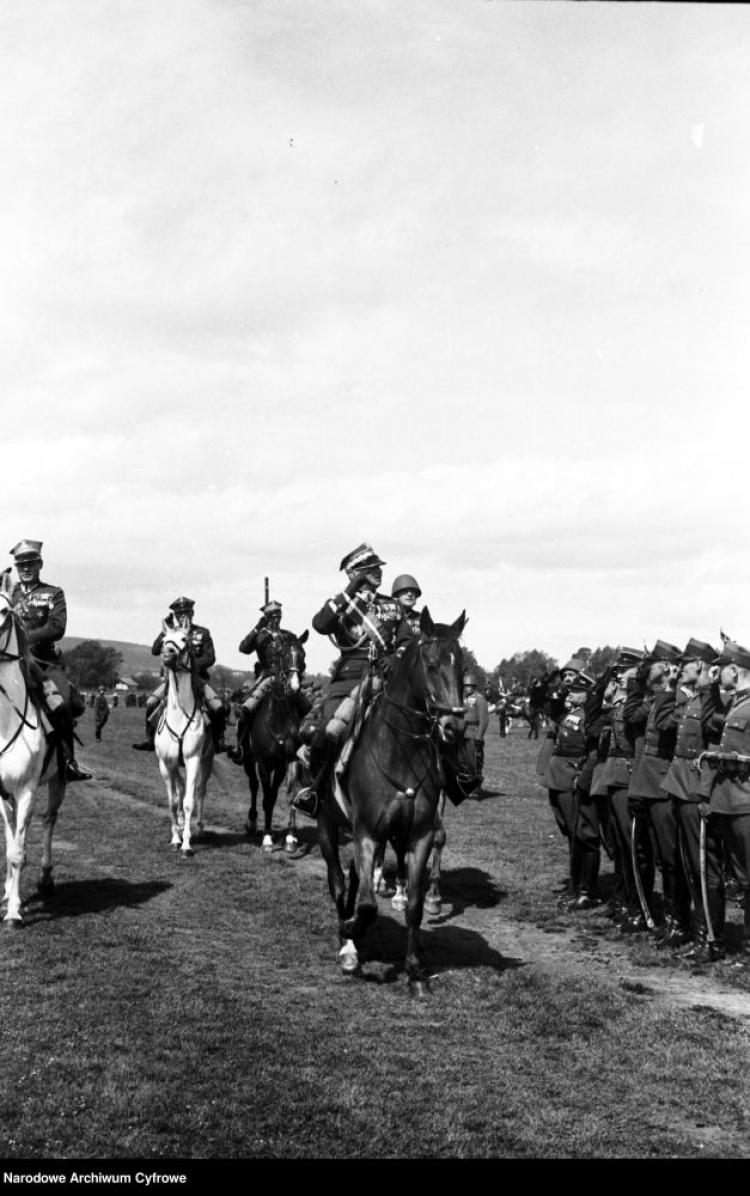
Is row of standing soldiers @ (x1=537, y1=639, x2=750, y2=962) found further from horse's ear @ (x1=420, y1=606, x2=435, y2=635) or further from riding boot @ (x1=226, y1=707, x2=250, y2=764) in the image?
riding boot @ (x1=226, y1=707, x2=250, y2=764)

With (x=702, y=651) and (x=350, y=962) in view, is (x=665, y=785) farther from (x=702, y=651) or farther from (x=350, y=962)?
(x=350, y=962)

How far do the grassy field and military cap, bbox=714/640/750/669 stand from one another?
2.97 meters

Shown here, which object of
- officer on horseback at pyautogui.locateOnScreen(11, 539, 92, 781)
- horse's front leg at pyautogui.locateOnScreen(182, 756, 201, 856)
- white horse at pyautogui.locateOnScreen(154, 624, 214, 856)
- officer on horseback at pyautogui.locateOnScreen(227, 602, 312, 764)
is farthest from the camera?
officer on horseback at pyautogui.locateOnScreen(227, 602, 312, 764)

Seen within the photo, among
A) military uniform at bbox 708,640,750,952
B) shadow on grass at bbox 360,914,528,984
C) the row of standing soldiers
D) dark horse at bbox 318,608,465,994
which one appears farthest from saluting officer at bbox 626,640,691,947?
dark horse at bbox 318,608,465,994

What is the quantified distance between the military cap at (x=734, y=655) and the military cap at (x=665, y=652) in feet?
4.67

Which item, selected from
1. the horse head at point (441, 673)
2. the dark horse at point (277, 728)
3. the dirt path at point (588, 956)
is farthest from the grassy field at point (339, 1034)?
the dark horse at point (277, 728)

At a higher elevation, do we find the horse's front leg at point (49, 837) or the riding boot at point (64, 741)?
the riding boot at point (64, 741)

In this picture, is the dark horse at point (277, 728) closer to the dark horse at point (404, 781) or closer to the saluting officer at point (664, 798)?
the saluting officer at point (664, 798)

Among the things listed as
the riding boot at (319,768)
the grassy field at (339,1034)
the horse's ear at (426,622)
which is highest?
the horse's ear at (426,622)

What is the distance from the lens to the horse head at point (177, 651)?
632 inches

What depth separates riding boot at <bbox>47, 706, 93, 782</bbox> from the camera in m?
12.5

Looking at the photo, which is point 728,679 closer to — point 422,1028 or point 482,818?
point 422,1028

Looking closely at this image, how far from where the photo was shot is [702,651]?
11016mm

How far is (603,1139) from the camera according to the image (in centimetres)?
599
